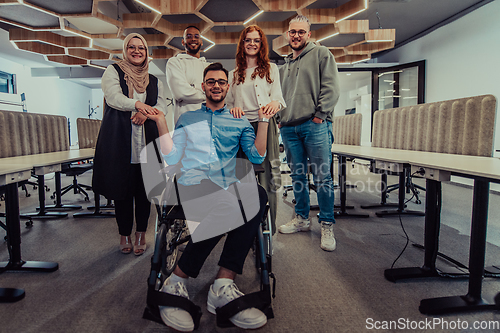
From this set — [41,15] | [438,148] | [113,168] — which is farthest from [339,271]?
[41,15]

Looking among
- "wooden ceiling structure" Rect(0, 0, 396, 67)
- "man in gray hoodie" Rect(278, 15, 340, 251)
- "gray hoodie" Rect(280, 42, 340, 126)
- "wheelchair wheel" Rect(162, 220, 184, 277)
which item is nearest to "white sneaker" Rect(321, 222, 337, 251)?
"man in gray hoodie" Rect(278, 15, 340, 251)

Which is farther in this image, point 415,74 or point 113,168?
point 415,74

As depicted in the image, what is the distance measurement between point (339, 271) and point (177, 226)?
107cm

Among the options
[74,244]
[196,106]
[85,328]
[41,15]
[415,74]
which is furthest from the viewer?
[415,74]

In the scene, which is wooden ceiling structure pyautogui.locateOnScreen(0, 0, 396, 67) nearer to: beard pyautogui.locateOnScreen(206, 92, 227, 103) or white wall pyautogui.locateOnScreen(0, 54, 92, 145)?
white wall pyautogui.locateOnScreen(0, 54, 92, 145)

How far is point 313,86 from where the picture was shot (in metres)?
2.00

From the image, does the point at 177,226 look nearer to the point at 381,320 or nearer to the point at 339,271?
the point at 339,271

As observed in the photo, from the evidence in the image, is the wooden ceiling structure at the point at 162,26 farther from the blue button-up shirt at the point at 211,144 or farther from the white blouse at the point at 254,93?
the blue button-up shirt at the point at 211,144

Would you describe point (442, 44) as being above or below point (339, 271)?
above

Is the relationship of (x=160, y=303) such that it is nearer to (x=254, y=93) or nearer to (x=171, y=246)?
(x=171, y=246)

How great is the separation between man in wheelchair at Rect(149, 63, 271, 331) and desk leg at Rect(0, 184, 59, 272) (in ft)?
3.49

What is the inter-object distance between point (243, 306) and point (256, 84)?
123 cm

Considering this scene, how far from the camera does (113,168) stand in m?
1.77

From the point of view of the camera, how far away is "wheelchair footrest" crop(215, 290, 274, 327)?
1.11 metres
